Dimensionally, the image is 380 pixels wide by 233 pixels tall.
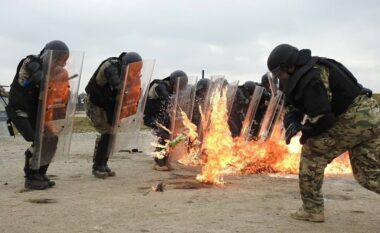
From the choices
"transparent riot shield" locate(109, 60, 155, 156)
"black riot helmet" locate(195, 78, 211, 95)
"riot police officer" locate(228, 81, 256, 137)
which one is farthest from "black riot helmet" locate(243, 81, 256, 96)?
"transparent riot shield" locate(109, 60, 155, 156)

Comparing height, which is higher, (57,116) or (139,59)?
(139,59)

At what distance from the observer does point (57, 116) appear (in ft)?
21.9

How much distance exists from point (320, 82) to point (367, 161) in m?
0.92

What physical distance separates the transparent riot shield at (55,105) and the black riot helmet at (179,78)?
7.61 feet

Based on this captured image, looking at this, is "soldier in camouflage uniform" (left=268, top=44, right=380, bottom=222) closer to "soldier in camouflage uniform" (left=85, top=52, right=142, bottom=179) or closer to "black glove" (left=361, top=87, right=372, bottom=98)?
"black glove" (left=361, top=87, right=372, bottom=98)

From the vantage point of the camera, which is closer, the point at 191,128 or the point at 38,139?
the point at 38,139

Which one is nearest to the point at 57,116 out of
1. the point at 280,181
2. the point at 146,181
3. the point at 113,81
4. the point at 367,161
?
the point at 113,81

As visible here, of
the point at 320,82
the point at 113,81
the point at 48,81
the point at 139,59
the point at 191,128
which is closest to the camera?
the point at 320,82

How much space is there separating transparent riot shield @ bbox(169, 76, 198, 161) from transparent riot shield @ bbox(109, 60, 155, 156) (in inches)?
24.0

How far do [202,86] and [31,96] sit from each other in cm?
410

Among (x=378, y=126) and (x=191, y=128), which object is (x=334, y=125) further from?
(x=191, y=128)

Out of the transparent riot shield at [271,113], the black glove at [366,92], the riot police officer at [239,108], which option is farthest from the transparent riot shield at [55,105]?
the transparent riot shield at [271,113]

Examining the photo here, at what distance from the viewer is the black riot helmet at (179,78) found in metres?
8.86

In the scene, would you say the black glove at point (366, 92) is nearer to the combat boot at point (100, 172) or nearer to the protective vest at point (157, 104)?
the combat boot at point (100, 172)
